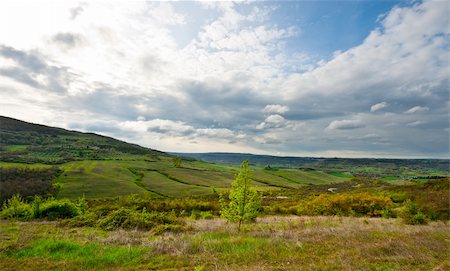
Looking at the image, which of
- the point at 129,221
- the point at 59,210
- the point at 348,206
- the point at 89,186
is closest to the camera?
the point at 129,221

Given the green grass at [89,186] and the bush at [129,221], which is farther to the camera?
the green grass at [89,186]

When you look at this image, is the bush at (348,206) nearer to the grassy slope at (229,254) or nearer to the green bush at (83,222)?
the grassy slope at (229,254)

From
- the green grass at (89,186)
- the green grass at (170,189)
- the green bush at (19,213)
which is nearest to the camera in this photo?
the green bush at (19,213)

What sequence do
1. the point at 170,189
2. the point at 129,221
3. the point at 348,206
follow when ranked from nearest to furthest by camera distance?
1. the point at 129,221
2. the point at 348,206
3. the point at 170,189

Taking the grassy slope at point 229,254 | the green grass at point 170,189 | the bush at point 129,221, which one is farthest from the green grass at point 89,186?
the grassy slope at point 229,254

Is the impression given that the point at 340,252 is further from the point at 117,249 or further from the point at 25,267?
the point at 25,267

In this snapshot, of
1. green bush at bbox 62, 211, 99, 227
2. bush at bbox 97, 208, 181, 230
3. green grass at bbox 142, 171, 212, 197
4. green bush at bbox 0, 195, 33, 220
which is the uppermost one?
bush at bbox 97, 208, 181, 230

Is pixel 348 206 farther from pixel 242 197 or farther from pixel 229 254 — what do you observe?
pixel 229 254

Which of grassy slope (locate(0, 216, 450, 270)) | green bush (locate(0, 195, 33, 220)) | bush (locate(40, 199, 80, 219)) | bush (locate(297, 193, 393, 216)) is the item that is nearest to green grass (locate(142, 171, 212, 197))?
bush (locate(297, 193, 393, 216))

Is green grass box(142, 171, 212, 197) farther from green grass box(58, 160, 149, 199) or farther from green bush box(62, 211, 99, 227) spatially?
green bush box(62, 211, 99, 227)

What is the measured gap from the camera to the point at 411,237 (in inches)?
672

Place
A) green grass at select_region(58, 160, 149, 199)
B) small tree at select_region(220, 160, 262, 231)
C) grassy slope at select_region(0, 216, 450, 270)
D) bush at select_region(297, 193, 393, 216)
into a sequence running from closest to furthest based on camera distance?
grassy slope at select_region(0, 216, 450, 270) < small tree at select_region(220, 160, 262, 231) < bush at select_region(297, 193, 393, 216) < green grass at select_region(58, 160, 149, 199)

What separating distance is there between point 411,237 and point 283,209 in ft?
92.0

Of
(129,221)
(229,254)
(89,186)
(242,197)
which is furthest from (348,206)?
(89,186)
